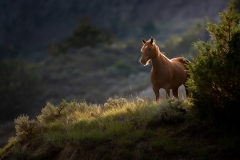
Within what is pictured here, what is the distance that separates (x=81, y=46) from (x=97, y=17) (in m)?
29.6

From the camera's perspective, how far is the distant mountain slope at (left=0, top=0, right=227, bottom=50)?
70.0 meters

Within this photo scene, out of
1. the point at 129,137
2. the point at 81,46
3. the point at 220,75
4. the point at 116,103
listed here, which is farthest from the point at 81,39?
the point at 220,75

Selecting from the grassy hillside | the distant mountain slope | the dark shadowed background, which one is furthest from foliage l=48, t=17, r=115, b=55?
the grassy hillside

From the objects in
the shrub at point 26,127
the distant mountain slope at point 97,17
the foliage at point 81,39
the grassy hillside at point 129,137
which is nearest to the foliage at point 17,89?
the foliage at point 81,39

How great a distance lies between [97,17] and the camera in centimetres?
7975

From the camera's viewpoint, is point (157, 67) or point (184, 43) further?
point (184, 43)

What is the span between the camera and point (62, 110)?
38.8 feet

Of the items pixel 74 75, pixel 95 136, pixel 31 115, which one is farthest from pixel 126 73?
pixel 95 136

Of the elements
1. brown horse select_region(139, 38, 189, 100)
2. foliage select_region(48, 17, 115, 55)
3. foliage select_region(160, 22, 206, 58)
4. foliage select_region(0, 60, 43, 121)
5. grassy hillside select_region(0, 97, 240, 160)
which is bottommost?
grassy hillside select_region(0, 97, 240, 160)

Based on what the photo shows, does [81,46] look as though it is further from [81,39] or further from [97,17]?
[97,17]

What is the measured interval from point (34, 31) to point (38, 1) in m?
7.23

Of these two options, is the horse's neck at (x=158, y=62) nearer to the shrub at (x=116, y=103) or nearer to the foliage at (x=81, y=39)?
the shrub at (x=116, y=103)

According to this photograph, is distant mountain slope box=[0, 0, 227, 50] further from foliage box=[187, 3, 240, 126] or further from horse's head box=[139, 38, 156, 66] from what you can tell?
foliage box=[187, 3, 240, 126]

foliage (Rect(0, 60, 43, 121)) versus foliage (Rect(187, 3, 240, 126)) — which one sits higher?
foliage (Rect(0, 60, 43, 121))
